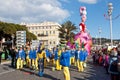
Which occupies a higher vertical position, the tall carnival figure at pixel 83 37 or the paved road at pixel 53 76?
the tall carnival figure at pixel 83 37

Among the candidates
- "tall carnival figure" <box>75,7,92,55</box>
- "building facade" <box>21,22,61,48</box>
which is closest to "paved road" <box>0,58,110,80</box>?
"tall carnival figure" <box>75,7,92,55</box>

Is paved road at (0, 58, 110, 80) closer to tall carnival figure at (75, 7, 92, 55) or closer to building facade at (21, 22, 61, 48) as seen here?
tall carnival figure at (75, 7, 92, 55)

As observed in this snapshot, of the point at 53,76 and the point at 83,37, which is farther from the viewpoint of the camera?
the point at 83,37

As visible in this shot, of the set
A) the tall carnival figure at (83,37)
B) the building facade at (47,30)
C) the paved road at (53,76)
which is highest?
the building facade at (47,30)

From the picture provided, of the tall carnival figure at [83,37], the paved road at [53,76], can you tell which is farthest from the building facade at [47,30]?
the paved road at [53,76]

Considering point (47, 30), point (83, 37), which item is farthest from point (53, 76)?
point (47, 30)

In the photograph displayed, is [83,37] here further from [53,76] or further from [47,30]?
[47,30]

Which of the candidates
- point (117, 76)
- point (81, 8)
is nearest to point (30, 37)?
point (81, 8)

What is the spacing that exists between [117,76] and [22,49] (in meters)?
12.9

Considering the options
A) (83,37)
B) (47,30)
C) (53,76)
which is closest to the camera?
(53,76)

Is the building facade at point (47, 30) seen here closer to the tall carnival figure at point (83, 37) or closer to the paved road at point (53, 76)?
the tall carnival figure at point (83, 37)

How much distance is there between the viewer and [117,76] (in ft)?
36.8

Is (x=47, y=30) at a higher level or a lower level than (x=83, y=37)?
higher

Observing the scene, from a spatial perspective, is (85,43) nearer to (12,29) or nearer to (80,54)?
(80,54)
